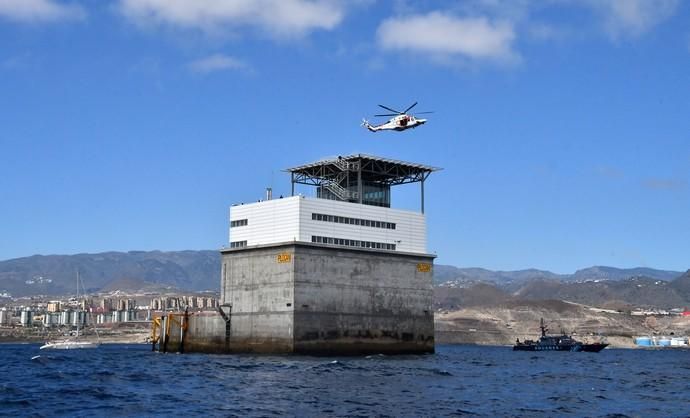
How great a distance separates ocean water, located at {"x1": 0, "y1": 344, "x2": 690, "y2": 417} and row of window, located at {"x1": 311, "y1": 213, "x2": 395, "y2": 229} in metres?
24.2

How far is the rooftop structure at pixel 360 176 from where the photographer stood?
418ft

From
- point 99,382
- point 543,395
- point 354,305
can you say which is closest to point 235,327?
point 354,305

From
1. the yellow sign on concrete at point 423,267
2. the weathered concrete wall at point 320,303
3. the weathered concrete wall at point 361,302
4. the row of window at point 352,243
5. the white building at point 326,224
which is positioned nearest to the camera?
the weathered concrete wall at point 320,303

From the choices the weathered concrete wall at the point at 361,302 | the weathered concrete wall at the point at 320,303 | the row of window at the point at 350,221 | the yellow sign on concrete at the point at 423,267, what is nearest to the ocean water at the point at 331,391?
the weathered concrete wall at the point at 320,303

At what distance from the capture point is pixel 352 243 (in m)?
120

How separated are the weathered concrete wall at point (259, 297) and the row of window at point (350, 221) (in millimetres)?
6129

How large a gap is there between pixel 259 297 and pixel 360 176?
75.8 feet

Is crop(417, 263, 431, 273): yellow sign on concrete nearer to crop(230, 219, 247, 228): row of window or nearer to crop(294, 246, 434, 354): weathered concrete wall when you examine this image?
crop(294, 246, 434, 354): weathered concrete wall

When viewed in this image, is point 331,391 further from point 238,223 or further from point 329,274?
point 238,223

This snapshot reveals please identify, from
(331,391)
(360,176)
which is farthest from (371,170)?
(331,391)

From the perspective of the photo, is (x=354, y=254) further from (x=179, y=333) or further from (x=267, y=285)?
(x=179, y=333)

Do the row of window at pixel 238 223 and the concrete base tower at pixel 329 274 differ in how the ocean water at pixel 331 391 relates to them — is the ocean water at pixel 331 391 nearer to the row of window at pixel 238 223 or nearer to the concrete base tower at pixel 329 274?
the concrete base tower at pixel 329 274

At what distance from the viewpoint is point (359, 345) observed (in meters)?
117

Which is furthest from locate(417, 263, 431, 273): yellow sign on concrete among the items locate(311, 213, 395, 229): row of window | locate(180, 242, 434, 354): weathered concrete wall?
locate(311, 213, 395, 229): row of window
